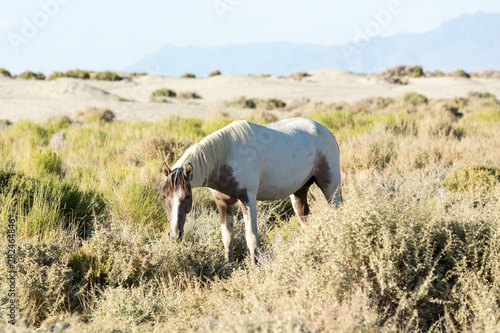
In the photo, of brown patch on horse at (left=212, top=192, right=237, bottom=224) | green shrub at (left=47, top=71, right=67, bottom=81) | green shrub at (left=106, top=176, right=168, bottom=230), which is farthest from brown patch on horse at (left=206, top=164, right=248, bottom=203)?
green shrub at (left=47, top=71, right=67, bottom=81)

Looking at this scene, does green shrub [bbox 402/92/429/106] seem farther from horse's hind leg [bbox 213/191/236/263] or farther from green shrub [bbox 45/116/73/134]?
horse's hind leg [bbox 213/191/236/263]

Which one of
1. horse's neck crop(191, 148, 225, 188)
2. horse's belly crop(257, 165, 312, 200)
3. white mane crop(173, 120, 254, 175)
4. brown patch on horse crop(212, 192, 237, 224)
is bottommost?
brown patch on horse crop(212, 192, 237, 224)

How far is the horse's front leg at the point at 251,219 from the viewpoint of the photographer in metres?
4.58

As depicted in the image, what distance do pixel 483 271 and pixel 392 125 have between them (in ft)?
32.0

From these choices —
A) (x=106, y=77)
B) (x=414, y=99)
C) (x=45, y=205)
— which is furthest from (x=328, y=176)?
(x=106, y=77)

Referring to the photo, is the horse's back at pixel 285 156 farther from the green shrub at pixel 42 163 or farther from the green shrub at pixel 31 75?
the green shrub at pixel 31 75

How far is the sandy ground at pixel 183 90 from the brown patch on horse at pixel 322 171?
15.6 meters

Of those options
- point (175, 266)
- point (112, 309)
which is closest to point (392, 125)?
point (175, 266)

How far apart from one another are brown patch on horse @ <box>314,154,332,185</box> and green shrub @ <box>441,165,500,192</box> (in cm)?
236

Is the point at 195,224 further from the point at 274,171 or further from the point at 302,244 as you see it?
the point at 302,244

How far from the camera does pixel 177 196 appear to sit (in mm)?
4023

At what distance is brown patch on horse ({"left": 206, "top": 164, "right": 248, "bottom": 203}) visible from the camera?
4.48m

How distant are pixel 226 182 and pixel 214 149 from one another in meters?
0.37

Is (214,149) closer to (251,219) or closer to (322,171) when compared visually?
(251,219)
